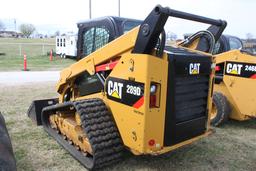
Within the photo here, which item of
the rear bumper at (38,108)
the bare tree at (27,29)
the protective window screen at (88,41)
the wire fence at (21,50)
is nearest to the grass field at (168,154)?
the rear bumper at (38,108)

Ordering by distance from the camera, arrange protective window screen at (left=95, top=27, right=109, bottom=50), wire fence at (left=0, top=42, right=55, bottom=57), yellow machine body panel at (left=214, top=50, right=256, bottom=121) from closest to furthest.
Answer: protective window screen at (left=95, top=27, right=109, bottom=50) → yellow machine body panel at (left=214, top=50, right=256, bottom=121) → wire fence at (left=0, top=42, right=55, bottom=57)

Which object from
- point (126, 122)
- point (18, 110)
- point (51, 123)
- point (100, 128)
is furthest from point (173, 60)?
point (18, 110)

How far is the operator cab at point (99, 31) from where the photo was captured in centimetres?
434

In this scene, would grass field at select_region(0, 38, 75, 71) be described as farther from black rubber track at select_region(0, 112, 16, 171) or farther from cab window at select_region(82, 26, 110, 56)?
black rubber track at select_region(0, 112, 16, 171)

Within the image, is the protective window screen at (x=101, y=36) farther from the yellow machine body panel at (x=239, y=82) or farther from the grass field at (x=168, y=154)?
the yellow machine body panel at (x=239, y=82)

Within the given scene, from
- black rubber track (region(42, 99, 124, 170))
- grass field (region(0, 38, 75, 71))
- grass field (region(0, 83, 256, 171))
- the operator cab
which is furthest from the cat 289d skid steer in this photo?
grass field (region(0, 38, 75, 71))

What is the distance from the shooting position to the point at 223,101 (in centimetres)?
617

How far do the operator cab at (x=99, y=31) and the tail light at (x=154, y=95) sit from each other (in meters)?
1.19

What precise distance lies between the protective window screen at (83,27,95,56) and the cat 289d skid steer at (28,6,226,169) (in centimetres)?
37

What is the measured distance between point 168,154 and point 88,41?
2.14 m

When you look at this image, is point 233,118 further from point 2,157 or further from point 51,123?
point 2,157

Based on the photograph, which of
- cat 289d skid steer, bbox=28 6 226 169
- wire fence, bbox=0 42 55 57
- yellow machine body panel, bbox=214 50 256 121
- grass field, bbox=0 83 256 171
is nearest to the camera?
cat 289d skid steer, bbox=28 6 226 169

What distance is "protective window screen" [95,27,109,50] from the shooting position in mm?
4441

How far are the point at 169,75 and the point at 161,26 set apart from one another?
597 millimetres
